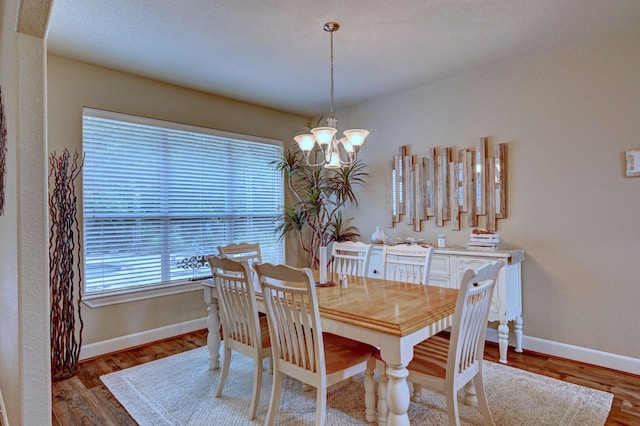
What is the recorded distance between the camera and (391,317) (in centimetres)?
178

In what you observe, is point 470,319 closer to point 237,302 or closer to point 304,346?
point 304,346

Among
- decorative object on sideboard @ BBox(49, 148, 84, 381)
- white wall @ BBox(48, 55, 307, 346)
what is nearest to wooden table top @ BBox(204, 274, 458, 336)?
decorative object on sideboard @ BBox(49, 148, 84, 381)

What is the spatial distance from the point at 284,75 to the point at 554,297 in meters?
3.27

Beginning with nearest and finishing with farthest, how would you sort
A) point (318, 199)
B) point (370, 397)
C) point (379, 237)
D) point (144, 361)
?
point (370, 397) → point (144, 361) → point (379, 237) → point (318, 199)

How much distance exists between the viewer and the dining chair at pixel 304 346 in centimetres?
178

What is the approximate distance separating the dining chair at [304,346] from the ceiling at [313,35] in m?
1.82

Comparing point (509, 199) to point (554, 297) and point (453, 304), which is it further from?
point (453, 304)

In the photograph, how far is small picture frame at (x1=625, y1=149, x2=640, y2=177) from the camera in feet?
9.00

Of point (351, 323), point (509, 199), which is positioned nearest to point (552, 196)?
point (509, 199)

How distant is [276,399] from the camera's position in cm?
201

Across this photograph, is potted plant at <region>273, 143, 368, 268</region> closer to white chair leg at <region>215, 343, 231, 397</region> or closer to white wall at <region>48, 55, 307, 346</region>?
white wall at <region>48, 55, 307, 346</region>

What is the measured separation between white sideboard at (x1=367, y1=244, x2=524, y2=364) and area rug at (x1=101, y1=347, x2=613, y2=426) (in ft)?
1.30

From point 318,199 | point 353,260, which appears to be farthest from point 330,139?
point 318,199

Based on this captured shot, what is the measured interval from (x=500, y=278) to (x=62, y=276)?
3585 millimetres
